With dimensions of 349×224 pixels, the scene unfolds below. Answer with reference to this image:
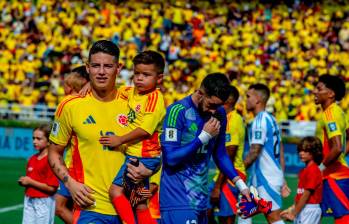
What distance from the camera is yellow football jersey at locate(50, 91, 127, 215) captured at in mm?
7137

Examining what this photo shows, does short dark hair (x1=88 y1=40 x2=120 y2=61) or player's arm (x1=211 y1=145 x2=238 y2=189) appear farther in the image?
player's arm (x1=211 y1=145 x2=238 y2=189)

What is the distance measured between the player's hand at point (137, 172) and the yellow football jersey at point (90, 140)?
11cm

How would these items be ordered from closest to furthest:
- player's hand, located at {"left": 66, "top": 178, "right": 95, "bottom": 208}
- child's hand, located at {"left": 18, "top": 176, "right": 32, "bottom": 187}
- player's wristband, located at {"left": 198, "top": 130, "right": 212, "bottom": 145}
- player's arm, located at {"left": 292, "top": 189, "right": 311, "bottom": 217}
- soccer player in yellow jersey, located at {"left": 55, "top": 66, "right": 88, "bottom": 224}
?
player's hand, located at {"left": 66, "top": 178, "right": 95, "bottom": 208}
player's wristband, located at {"left": 198, "top": 130, "right": 212, "bottom": 145}
child's hand, located at {"left": 18, "top": 176, "right": 32, "bottom": 187}
soccer player in yellow jersey, located at {"left": 55, "top": 66, "right": 88, "bottom": 224}
player's arm, located at {"left": 292, "top": 189, "right": 311, "bottom": 217}

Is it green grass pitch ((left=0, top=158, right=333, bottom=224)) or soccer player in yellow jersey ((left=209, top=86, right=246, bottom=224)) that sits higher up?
soccer player in yellow jersey ((left=209, top=86, right=246, bottom=224))

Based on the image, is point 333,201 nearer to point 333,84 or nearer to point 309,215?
point 309,215

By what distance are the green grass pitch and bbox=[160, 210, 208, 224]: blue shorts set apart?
7.41 metres

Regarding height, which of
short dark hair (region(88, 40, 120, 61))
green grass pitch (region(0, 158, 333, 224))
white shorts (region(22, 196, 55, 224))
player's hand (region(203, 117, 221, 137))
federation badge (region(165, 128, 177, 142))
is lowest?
green grass pitch (region(0, 158, 333, 224))

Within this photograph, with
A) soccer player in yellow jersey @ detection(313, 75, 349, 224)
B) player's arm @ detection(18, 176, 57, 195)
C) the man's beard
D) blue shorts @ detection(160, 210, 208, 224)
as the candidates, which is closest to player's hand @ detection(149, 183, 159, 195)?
player's arm @ detection(18, 176, 57, 195)

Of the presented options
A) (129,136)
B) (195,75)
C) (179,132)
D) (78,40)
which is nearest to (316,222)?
(179,132)

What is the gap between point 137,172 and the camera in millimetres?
→ 7219

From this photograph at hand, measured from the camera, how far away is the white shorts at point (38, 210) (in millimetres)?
10797

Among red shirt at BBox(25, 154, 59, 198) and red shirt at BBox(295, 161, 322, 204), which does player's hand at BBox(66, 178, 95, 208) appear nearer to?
red shirt at BBox(25, 154, 59, 198)

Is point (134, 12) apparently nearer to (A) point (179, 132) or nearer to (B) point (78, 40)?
(B) point (78, 40)

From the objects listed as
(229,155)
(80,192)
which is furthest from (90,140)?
(229,155)
